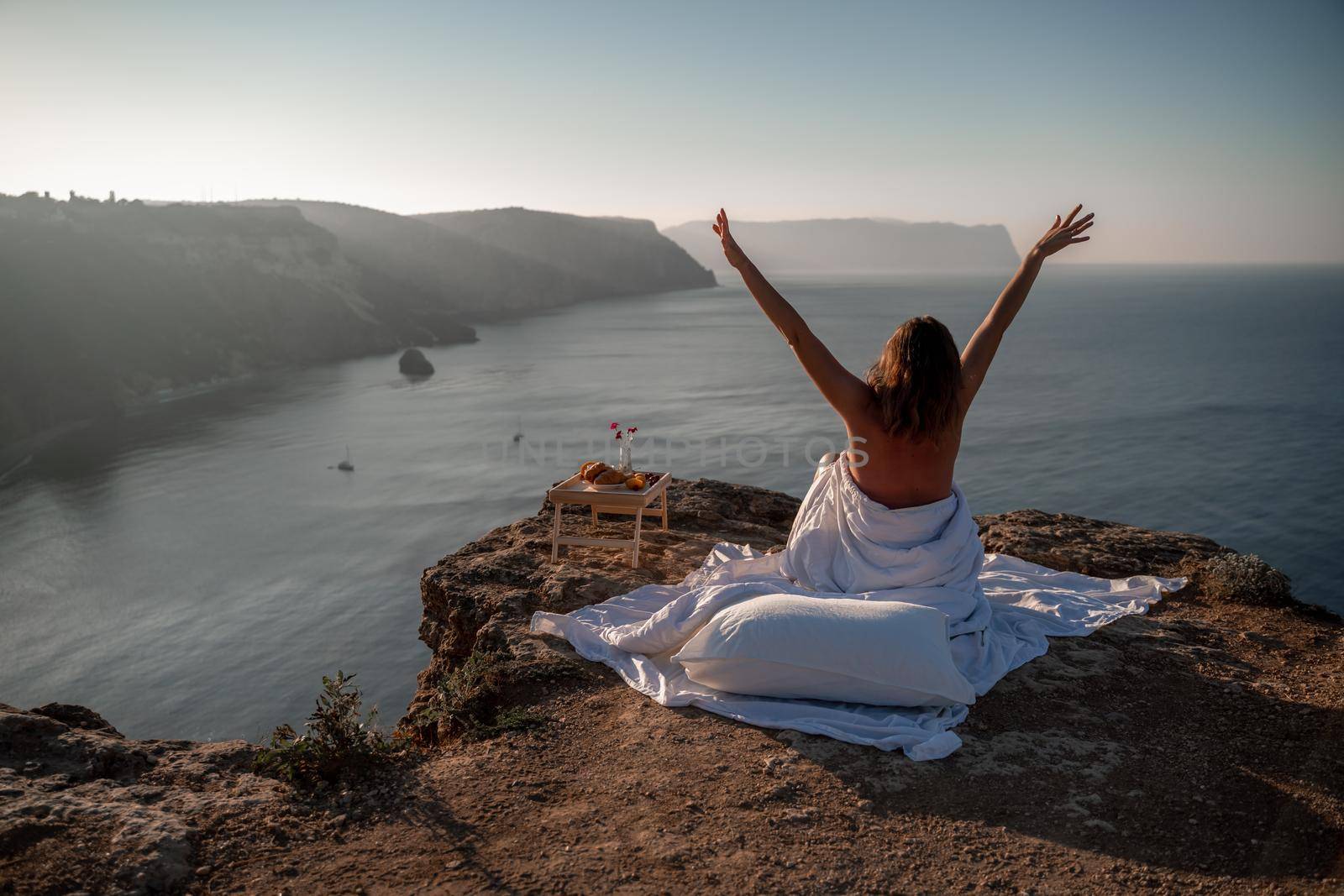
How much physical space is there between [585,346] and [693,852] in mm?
108979

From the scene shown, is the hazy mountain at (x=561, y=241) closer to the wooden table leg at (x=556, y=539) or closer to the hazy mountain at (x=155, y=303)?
the hazy mountain at (x=155, y=303)

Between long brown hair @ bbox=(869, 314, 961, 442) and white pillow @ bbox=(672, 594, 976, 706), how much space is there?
1.06m

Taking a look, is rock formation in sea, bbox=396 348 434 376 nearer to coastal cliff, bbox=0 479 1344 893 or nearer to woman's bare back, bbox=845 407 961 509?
coastal cliff, bbox=0 479 1344 893

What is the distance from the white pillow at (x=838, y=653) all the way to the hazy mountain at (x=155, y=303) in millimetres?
74793

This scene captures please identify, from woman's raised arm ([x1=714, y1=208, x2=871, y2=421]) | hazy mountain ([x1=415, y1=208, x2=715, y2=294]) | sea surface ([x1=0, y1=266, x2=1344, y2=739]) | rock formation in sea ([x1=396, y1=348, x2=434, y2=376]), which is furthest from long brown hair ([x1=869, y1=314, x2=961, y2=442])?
hazy mountain ([x1=415, y1=208, x2=715, y2=294])

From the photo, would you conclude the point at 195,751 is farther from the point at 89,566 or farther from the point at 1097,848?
the point at 89,566

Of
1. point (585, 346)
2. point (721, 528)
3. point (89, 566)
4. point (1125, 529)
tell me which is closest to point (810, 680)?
point (721, 528)

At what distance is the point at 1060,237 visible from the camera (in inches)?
196

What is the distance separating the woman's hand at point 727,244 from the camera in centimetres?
489

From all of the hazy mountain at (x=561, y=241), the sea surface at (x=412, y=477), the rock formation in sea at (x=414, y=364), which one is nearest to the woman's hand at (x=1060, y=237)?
the sea surface at (x=412, y=477)

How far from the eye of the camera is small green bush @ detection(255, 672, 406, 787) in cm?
390

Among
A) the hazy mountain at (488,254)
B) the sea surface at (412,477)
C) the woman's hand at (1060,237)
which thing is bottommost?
the sea surface at (412,477)

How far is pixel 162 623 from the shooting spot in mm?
36906

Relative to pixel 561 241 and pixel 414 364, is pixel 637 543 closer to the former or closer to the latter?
pixel 414 364
